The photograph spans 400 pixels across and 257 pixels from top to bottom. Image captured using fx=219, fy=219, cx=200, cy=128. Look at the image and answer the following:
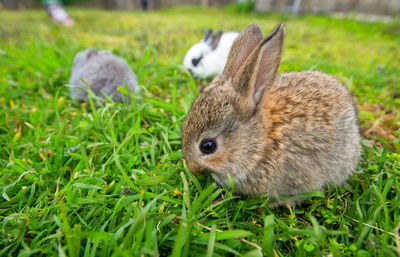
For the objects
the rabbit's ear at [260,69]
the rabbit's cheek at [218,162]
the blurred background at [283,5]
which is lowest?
the rabbit's cheek at [218,162]

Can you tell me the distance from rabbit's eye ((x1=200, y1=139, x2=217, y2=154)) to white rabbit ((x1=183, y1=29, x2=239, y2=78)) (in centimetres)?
214

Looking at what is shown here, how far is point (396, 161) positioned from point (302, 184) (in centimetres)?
94

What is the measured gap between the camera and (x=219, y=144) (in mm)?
1921

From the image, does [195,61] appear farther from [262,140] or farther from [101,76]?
[262,140]

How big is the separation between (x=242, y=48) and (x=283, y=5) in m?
13.6

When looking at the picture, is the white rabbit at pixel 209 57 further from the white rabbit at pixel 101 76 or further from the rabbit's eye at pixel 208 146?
the rabbit's eye at pixel 208 146

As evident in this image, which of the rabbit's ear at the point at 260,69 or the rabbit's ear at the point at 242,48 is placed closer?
the rabbit's ear at the point at 260,69

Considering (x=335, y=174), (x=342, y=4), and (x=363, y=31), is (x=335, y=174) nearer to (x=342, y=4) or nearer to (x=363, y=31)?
(x=363, y=31)

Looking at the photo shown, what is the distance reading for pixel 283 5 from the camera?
13.1 m

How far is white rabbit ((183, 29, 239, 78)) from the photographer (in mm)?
4012

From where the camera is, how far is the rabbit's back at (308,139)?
189cm

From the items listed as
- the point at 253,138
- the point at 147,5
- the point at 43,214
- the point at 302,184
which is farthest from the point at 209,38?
the point at 147,5

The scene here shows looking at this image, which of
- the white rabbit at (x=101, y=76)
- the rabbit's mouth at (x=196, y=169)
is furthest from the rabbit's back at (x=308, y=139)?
the white rabbit at (x=101, y=76)

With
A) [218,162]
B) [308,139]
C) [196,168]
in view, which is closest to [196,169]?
[196,168]
